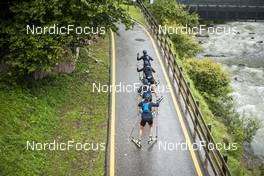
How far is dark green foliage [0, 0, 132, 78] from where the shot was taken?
54.6 ft

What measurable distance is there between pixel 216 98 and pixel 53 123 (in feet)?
39.7

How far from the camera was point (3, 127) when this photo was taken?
1530 centimetres

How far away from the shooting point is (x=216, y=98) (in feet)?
85.4

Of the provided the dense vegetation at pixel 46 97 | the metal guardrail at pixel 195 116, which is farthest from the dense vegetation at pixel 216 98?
the dense vegetation at pixel 46 97

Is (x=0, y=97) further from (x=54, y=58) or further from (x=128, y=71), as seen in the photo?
(x=128, y=71)

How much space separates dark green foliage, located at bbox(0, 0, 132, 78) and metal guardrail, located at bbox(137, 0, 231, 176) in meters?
5.21

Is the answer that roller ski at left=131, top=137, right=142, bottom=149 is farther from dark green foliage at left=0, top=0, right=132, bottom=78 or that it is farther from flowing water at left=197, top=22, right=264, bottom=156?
flowing water at left=197, top=22, right=264, bottom=156

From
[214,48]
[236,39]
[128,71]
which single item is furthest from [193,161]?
[236,39]

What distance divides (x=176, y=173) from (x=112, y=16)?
26.7ft

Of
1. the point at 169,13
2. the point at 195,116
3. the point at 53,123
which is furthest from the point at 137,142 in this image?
the point at 169,13

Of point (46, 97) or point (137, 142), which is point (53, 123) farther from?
point (137, 142)

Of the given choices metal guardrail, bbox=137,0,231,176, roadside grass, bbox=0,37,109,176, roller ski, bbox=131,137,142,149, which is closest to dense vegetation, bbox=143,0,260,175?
metal guardrail, bbox=137,0,231,176

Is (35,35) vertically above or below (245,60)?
below

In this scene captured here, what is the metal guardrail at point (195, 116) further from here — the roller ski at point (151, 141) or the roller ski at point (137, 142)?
the roller ski at point (137, 142)
